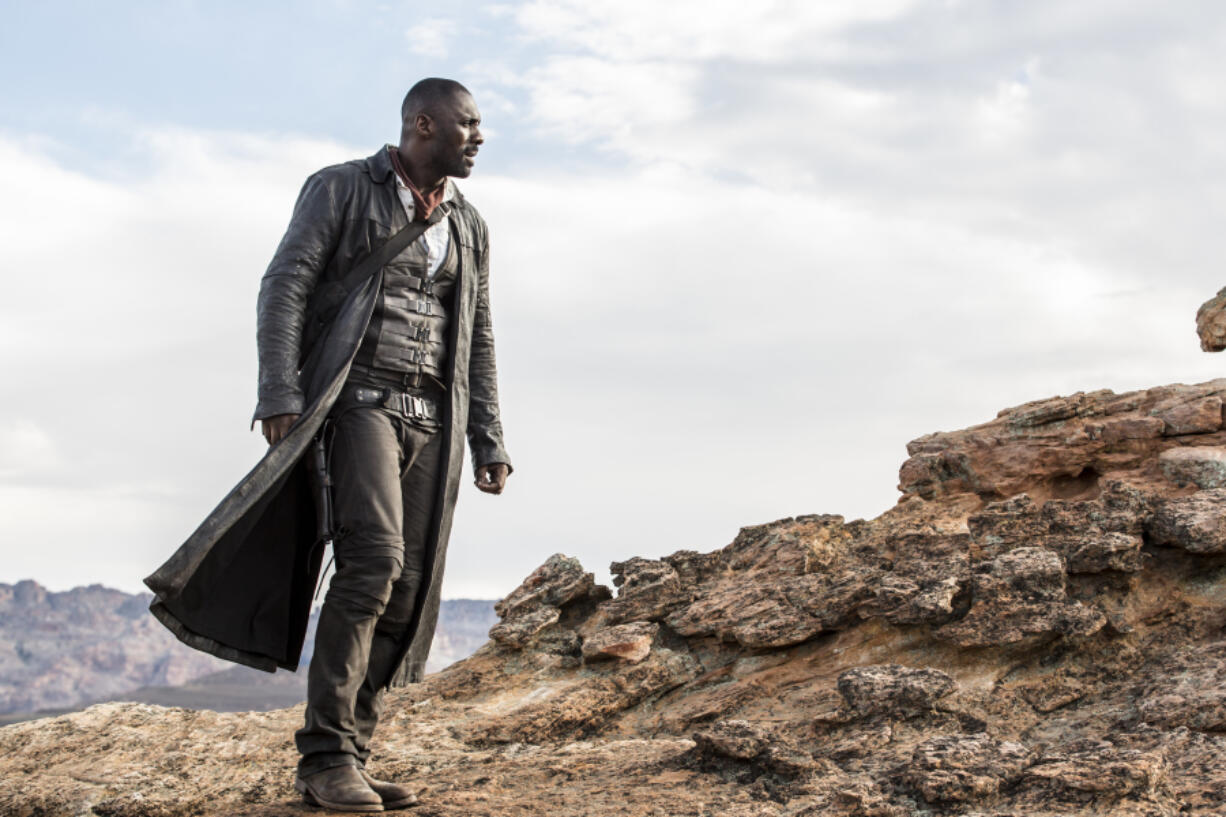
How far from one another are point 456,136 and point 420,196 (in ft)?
1.11

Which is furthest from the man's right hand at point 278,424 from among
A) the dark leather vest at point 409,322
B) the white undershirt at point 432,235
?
the white undershirt at point 432,235

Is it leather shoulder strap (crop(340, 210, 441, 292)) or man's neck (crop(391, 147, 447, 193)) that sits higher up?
man's neck (crop(391, 147, 447, 193))

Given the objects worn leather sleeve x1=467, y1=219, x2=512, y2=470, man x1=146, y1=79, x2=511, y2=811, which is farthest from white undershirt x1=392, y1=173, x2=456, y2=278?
worn leather sleeve x1=467, y1=219, x2=512, y2=470

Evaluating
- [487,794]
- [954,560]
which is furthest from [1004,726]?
[487,794]

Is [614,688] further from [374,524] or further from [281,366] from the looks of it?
[281,366]

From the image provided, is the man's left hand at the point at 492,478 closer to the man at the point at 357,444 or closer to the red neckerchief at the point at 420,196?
the man at the point at 357,444

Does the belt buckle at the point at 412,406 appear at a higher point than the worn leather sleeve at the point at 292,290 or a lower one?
lower

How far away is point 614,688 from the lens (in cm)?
655

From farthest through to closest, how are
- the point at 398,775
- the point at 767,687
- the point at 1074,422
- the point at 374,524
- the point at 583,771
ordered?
the point at 1074,422 → the point at 767,687 → the point at 398,775 → the point at 583,771 → the point at 374,524

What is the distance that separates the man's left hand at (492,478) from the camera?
6.02m

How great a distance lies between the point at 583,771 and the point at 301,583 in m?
1.58

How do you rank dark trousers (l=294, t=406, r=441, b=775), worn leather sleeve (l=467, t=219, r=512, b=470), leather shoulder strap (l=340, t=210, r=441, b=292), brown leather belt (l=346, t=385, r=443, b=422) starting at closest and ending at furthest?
dark trousers (l=294, t=406, r=441, b=775), brown leather belt (l=346, t=385, r=443, b=422), leather shoulder strap (l=340, t=210, r=441, b=292), worn leather sleeve (l=467, t=219, r=512, b=470)

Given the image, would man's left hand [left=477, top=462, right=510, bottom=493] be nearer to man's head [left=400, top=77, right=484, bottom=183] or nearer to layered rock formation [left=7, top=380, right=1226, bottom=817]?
layered rock formation [left=7, top=380, right=1226, bottom=817]

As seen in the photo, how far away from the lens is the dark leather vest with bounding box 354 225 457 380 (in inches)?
205
